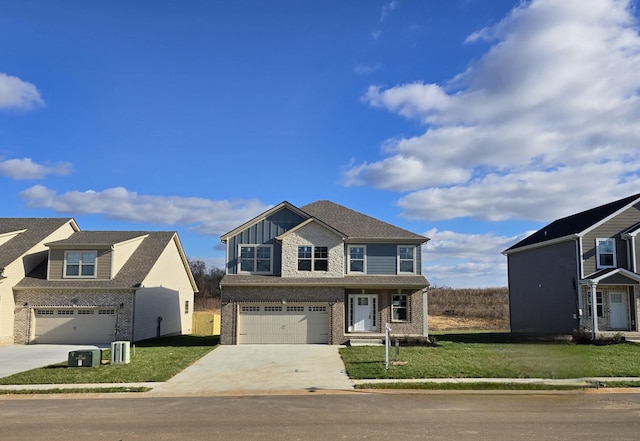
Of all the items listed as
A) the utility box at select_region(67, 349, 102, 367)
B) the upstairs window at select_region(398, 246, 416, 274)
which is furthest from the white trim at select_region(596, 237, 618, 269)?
the utility box at select_region(67, 349, 102, 367)

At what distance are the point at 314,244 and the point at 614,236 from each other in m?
15.6

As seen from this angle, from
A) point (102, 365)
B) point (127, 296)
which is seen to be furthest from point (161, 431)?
point (127, 296)

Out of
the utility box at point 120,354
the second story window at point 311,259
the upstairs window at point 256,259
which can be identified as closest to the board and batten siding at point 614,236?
the second story window at point 311,259

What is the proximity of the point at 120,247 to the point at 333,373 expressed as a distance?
58.0 feet

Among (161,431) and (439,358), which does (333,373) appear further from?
(161,431)

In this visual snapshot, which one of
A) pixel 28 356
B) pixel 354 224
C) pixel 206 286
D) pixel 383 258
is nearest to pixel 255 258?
pixel 354 224

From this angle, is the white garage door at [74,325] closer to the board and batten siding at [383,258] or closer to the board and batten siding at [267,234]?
the board and batten siding at [267,234]

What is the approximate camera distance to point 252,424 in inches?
384

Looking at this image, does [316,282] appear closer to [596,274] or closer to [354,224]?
[354,224]

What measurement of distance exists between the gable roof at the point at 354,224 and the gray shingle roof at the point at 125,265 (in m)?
9.57

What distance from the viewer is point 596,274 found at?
2655 cm

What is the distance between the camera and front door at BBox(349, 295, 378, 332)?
2617 cm

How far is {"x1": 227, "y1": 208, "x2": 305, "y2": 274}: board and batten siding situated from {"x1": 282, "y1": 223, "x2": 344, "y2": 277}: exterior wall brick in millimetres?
593

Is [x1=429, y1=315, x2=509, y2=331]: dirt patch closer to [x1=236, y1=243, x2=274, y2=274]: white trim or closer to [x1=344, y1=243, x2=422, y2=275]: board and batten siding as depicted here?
[x1=344, y1=243, x2=422, y2=275]: board and batten siding
